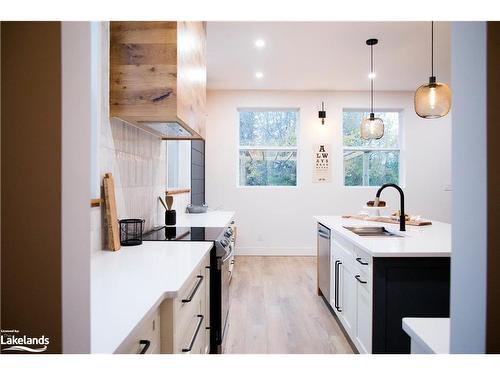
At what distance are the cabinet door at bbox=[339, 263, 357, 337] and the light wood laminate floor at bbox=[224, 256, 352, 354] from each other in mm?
183

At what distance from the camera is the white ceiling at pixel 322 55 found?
11.2 ft

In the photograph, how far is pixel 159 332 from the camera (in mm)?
1096

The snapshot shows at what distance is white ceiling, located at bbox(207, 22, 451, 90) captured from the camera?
11.2ft

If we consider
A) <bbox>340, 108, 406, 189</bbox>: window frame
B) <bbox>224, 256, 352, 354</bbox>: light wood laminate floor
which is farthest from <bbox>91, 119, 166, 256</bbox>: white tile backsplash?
<bbox>340, 108, 406, 189</bbox>: window frame

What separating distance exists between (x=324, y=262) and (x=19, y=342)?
313 cm

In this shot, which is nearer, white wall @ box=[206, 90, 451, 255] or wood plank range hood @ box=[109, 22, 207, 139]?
wood plank range hood @ box=[109, 22, 207, 139]

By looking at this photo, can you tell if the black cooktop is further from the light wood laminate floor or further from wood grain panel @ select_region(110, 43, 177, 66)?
wood grain panel @ select_region(110, 43, 177, 66)

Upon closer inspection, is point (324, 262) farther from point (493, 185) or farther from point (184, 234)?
point (493, 185)

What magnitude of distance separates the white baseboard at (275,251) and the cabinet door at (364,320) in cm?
352

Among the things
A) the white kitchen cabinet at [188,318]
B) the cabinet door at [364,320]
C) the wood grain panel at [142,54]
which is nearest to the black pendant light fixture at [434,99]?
the cabinet door at [364,320]
